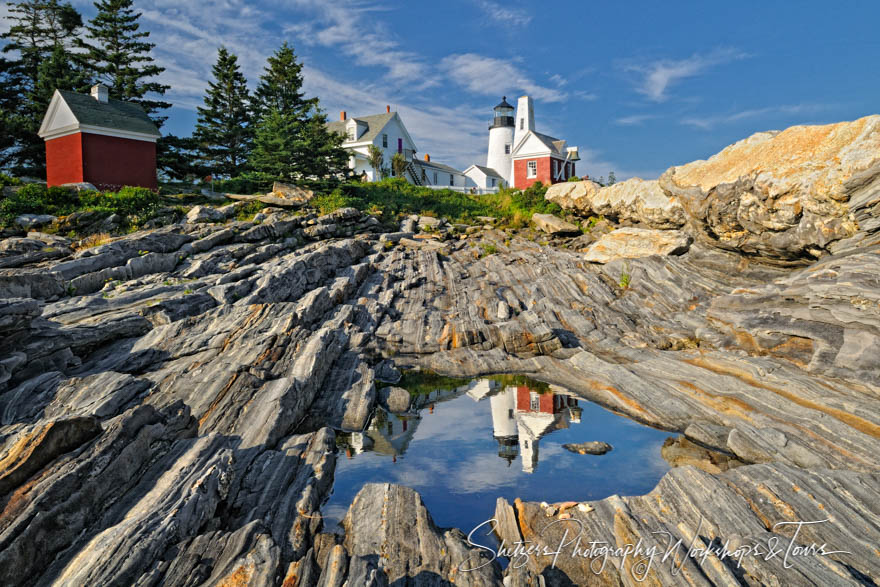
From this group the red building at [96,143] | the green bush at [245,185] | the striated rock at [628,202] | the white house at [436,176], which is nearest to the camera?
the striated rock at [628,202]

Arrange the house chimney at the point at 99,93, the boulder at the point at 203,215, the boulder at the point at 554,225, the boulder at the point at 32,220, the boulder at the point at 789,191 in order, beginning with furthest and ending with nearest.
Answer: the house chimney at the point at 99,93
the boulder at the point at 554,225
the boulder at the point at 203,215
the boulder at the point at 32,220
the boulder at the point at 789,191

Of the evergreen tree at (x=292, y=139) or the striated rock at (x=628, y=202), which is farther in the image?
the evergreen tree at (x=292, y=139)

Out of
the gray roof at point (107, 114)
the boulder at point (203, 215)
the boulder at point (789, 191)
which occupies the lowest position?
the boulder at point (203, 215)

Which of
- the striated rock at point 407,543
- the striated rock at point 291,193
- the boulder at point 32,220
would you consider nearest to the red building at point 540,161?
the striated rock at point 291,193

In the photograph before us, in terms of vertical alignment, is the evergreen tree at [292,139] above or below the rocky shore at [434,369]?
above

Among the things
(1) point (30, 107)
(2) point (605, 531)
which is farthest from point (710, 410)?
(1) point (30, 107)


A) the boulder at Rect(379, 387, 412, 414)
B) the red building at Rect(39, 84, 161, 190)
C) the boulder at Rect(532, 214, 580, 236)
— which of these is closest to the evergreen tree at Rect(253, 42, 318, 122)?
the red building at Rect(39, 84, 161, 190)

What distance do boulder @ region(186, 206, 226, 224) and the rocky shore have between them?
25cm

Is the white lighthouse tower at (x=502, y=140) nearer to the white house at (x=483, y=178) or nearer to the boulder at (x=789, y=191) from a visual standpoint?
the white house at (x=483, y=178)

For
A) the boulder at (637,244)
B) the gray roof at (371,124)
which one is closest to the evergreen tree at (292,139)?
the gray roof at (371,124)

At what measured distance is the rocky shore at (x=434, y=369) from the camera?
6617 mm

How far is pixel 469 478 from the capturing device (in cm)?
1091

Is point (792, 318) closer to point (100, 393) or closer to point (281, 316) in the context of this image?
point (281, 316)

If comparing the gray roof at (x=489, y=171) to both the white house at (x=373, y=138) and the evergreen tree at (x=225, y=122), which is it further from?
the evergreen tree at (x=225, y=122)
